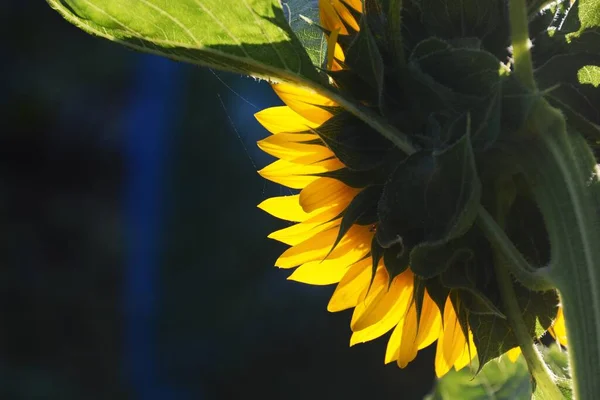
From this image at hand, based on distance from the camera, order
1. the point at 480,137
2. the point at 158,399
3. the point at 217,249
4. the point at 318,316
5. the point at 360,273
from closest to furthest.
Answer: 1. the point at 480,137
2. the point at 360,273
3. the point at 318,316
4. the point at 217,249
5. the point at 158,399

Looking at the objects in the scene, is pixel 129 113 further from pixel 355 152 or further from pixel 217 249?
pixel 355 152

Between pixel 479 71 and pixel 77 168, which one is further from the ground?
pixel 77 168

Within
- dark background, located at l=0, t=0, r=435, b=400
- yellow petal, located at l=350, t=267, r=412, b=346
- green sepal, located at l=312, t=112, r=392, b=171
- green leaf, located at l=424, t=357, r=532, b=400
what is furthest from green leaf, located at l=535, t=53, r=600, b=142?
dark background, located at l=0, t=0, r=435, b=400

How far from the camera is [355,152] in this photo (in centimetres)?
50

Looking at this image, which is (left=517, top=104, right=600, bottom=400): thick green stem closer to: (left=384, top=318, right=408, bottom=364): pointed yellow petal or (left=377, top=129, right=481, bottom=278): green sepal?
(left=377, top=129, right=481, bottom=278): green sepal

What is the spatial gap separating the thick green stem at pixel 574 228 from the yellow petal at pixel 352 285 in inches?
9.0

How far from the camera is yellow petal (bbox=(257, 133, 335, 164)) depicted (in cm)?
61

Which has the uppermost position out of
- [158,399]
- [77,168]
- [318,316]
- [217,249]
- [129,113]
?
[129,113]

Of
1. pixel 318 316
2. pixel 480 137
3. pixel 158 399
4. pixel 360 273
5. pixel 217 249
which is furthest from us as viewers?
pixel 158 399

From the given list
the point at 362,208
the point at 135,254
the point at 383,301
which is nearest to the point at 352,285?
the point at 383,301

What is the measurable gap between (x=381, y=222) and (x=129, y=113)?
3453 millimetres

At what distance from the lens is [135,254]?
11.9ft

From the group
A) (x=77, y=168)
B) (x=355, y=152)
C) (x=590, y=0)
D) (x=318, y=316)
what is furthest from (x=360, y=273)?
(x=77, y=168)

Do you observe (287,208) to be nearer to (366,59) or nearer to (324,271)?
(324,271)
